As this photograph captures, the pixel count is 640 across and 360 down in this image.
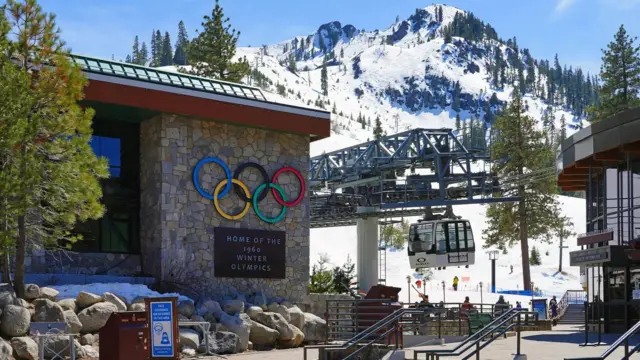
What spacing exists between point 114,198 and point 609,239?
Answer: 1477 cm

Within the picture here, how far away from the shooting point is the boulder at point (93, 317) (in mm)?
22500

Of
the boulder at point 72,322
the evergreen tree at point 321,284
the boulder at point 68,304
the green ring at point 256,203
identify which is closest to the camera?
the boulder at point 72,322

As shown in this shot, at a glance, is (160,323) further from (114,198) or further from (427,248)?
(427,248)

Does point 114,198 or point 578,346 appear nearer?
point 578,346

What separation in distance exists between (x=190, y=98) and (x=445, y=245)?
12333 mm

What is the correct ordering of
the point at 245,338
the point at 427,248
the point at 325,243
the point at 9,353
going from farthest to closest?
1. the point at 325,243
2. the point at 427,248
3. the point at 245,338
4. the point at 9,353

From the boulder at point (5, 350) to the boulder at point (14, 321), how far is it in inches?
31.9

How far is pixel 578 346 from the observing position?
2020 cm

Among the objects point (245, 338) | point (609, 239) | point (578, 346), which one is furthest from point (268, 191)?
point (578, 346)

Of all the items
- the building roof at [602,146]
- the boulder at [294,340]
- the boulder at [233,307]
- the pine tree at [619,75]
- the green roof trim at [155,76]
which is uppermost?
the pine tree at [619,75]

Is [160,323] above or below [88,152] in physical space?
below

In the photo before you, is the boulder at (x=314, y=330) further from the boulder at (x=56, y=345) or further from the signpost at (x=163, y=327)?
the signpost at (x=163, y=327)

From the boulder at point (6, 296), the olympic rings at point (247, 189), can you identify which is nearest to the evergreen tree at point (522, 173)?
the olympic rings at point (247, 189)

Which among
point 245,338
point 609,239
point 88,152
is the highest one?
point 88,152
